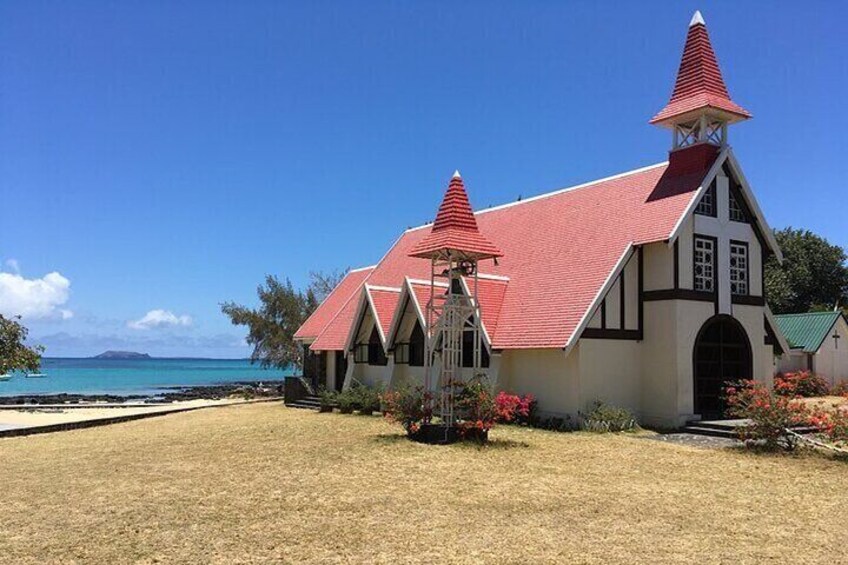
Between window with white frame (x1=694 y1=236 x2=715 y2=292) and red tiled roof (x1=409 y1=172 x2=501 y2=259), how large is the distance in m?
5.99

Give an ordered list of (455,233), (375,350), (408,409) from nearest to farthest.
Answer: (408,409) < (455,233) < (375,350)

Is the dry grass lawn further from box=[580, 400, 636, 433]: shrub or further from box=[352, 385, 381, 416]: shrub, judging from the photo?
box=[352, 385, 381, 416]: shrub

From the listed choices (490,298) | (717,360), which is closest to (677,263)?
(717,360)

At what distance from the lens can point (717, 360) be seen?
839 inches

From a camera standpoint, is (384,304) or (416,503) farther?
(384,304)

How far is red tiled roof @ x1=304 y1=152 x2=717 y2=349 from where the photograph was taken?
20.6m

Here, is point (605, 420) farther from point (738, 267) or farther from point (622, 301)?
point (738, 267)

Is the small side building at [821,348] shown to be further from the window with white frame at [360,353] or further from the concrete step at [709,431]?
the window with white frame at [360,353]

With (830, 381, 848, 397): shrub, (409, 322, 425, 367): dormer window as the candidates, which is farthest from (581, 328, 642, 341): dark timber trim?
(830, 381, 848, 397): shrub

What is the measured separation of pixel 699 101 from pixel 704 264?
4535mm

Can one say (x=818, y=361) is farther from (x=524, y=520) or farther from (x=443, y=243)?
(x=524, y=520)

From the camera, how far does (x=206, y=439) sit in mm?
18297

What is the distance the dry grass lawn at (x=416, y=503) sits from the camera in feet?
27.1

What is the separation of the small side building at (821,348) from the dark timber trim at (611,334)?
1892 centimetres
